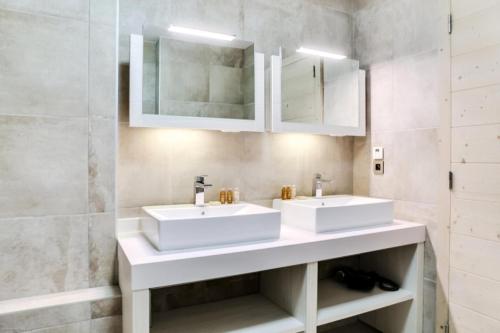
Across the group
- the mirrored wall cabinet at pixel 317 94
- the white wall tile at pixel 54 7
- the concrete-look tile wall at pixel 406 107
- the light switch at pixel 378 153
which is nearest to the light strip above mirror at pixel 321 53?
the mirrored wall cabinet at pixel 317 94

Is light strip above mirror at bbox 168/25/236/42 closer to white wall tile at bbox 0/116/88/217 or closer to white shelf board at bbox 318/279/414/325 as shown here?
white wall tile at bbox 0/116/88/217

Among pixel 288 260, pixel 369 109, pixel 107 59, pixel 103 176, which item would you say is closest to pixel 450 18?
pixel 369 109

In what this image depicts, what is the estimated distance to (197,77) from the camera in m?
1.80

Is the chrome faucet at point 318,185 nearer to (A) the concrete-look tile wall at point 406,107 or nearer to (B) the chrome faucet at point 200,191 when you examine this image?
(A) the concrete-look tile wall at point 406,107

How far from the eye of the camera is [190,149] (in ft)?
6.17

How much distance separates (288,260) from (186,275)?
465 millimetres

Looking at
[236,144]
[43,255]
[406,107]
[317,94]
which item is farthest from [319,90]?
[43,255]

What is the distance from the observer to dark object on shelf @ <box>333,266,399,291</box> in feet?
6.47

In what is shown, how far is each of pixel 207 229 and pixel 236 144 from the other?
2.42 feet

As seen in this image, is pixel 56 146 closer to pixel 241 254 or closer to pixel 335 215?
pixel 241 254

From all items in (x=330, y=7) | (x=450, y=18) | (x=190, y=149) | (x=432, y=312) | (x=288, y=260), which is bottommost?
(x=432, y=312)

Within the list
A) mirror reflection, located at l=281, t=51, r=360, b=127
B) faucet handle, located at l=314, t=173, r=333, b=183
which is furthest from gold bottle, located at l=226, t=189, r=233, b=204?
faucet handle, located at l=314, t=173, r=333, b=183

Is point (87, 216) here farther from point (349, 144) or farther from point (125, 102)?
point (349, 144)

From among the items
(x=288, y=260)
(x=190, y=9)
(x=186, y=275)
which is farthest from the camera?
(x=190, y=9)
